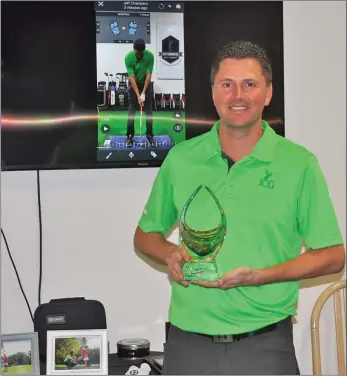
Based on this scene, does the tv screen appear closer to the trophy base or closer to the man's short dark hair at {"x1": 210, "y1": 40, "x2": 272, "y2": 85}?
the man's short dark hair at {"x1": 210, "y1": 40, "x2": 272, "y2": 85}

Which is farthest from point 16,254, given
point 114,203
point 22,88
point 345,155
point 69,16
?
point 345,155

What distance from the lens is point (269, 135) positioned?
6.90ft

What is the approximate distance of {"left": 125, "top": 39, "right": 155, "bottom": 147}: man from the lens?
9.06 ft

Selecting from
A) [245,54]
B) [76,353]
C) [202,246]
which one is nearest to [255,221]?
[202,246]

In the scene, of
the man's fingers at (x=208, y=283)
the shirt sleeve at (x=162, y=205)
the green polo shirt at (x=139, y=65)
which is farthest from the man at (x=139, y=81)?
the man's fingers at (x=208, y=283)

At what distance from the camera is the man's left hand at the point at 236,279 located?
186 cm

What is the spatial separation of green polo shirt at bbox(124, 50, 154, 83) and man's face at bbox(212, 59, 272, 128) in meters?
0.78

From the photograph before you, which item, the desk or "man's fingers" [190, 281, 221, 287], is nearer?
"man's fingers" [190, 281, 221, 287]

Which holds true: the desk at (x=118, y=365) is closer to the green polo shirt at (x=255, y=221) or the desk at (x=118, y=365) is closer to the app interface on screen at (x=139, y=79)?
the green polo shirt at (x=255, y=221)

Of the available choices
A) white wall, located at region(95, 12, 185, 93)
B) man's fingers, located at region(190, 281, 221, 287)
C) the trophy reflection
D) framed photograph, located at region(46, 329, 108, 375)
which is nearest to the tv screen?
white wall, located at region(95, 12, 185, 93)

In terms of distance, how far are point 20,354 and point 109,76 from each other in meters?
1.14

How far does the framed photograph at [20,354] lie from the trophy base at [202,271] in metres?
0.78

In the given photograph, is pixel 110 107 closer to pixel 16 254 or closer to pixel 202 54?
pixel 202 54

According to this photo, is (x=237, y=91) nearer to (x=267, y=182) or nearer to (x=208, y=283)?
(x=267, y=182)
